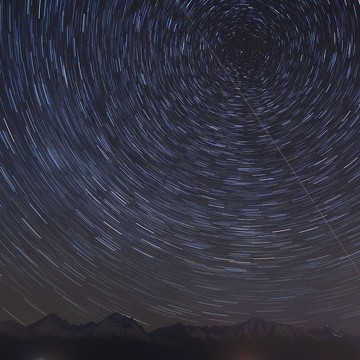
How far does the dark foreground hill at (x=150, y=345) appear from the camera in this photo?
86.6 m

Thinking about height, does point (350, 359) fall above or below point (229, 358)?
below

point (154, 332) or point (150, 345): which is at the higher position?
Answer: point (154, 332)

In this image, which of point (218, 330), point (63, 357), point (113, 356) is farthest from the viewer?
point (218, 330)

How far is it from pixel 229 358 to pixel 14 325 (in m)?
48.6

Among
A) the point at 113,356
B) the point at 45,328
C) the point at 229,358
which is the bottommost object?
the point at 229,358

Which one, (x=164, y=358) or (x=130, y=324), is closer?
(x=164, y=358)

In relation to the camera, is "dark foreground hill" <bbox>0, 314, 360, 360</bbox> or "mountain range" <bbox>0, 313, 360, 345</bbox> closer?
"dark foreground hill" <bbox>0, 314, 360, 360</bbox>

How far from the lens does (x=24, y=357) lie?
77.5 meters

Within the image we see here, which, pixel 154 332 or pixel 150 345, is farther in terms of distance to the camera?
pixel 154 332

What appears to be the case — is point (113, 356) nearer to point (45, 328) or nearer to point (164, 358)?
point (164, 358)

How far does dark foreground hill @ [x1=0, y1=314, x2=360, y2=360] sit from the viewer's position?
8656 centimetres

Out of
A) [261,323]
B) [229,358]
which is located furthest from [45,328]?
[261,323]

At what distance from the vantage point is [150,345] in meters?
102

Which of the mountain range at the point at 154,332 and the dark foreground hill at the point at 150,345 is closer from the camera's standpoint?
the dark foreground hill at the point at 150,345
